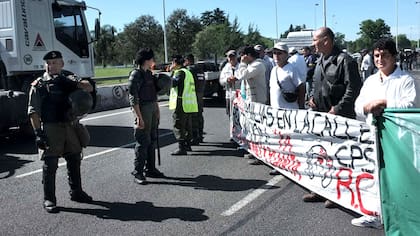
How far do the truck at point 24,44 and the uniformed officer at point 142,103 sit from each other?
13.9 ft

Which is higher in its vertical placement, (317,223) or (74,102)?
(74,102)

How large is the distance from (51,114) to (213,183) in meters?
2.29

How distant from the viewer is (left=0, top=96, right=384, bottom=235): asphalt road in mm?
4645

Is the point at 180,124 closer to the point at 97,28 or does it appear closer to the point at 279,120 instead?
the point at 279,120

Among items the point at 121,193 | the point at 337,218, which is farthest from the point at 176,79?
the point at 337,218

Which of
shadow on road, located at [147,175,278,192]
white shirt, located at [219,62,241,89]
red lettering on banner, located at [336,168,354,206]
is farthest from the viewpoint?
white shirt, located at [219,62,241,89]

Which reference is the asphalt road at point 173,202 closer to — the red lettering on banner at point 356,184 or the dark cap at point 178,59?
the red lettering on banner at point 356,184

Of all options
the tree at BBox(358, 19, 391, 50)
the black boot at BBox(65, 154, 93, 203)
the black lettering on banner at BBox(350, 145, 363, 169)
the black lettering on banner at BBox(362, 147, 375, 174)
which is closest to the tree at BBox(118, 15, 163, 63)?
the tree at BBox(358, 19, 391, 50)

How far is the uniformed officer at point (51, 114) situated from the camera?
5281 millimetres

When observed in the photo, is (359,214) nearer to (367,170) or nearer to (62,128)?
(367,170)

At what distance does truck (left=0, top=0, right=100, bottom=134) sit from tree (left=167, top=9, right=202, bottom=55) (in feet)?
182

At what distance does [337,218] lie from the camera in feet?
15.5

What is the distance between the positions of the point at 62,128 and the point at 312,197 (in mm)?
3005

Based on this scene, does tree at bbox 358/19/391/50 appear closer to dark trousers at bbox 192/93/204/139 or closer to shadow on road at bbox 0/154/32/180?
dark trousers at bbox 192/93/204/139
